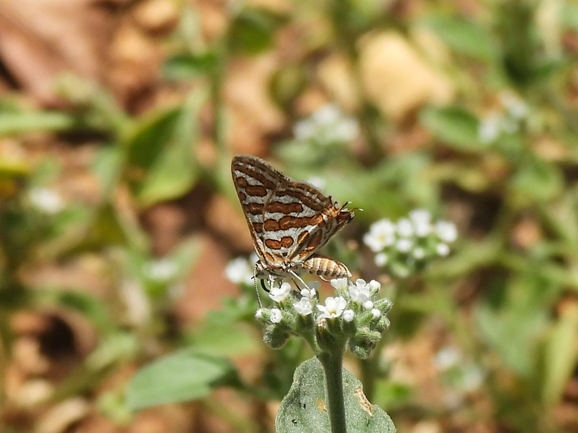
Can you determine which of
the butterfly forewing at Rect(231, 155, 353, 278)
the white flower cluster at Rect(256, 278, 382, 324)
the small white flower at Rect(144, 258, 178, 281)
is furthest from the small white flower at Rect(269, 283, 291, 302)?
the small white flower at Rect(144, 258, 178, 281)

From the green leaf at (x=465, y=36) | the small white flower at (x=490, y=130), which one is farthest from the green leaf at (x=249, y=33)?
the small white flower at (x=490, y=130)

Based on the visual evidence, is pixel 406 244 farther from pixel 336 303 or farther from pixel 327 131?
pixel 327 131

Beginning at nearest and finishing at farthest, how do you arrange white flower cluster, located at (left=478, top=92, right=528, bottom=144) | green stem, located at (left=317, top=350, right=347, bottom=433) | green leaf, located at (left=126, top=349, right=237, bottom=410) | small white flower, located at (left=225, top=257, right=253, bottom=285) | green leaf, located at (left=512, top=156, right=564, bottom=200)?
green stem, located at (left=317, top=350, right=347, bottom=433), green leaf, located at (left=126, top=349, right=237, bottom=410), small white flower, located at (left=225, top=257, right=253, bottom=285), green leaf, located at (left=512, top=156, right=564, bottom=200), white flower cluster, located at (left=478, top=92, right=528, bottom=144)

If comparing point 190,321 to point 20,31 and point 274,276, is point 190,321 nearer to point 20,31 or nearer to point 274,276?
point 274,276

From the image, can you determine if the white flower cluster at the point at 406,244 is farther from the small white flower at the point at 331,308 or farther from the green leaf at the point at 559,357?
the green leaf at the point at 559,357

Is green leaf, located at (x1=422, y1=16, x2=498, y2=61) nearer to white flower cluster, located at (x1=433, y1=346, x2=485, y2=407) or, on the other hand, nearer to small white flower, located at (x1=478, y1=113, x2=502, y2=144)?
small white flower, located at (x1=478, y1=113, x2=502, y2=144)

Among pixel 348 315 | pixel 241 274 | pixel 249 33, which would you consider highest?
pixel 249 33

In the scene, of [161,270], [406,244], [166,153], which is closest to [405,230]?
[406,244]
